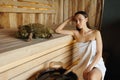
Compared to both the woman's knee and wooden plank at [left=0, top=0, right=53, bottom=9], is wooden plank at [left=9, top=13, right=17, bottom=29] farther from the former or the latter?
the woman's knee

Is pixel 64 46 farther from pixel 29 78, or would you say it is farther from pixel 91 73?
pixel 29 78

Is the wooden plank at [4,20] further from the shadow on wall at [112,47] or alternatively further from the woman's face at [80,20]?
the shadow on wall at [112,47]

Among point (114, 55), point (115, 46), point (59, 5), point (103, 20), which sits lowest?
point (114, 55)

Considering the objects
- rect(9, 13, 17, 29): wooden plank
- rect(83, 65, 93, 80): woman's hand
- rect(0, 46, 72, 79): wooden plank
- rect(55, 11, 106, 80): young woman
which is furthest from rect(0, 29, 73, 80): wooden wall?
rect(9, 13, 17, 29): wooden plank

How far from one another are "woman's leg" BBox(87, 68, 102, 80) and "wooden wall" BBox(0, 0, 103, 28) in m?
1.68

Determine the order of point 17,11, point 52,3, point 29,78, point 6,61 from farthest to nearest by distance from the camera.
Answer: point 52,3 → point 17,11 → point 29,78 → point 6,61

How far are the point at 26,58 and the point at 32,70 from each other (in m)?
0.23

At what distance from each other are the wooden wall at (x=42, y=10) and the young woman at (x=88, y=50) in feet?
2.92

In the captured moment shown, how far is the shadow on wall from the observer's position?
3.88 meters

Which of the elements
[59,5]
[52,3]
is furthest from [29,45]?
[59,5]

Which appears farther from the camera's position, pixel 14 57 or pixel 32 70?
pixel 32 70

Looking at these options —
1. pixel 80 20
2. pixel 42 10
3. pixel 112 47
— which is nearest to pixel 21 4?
pixel 42 10

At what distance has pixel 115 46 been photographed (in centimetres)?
392

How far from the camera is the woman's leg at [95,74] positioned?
2.13m
